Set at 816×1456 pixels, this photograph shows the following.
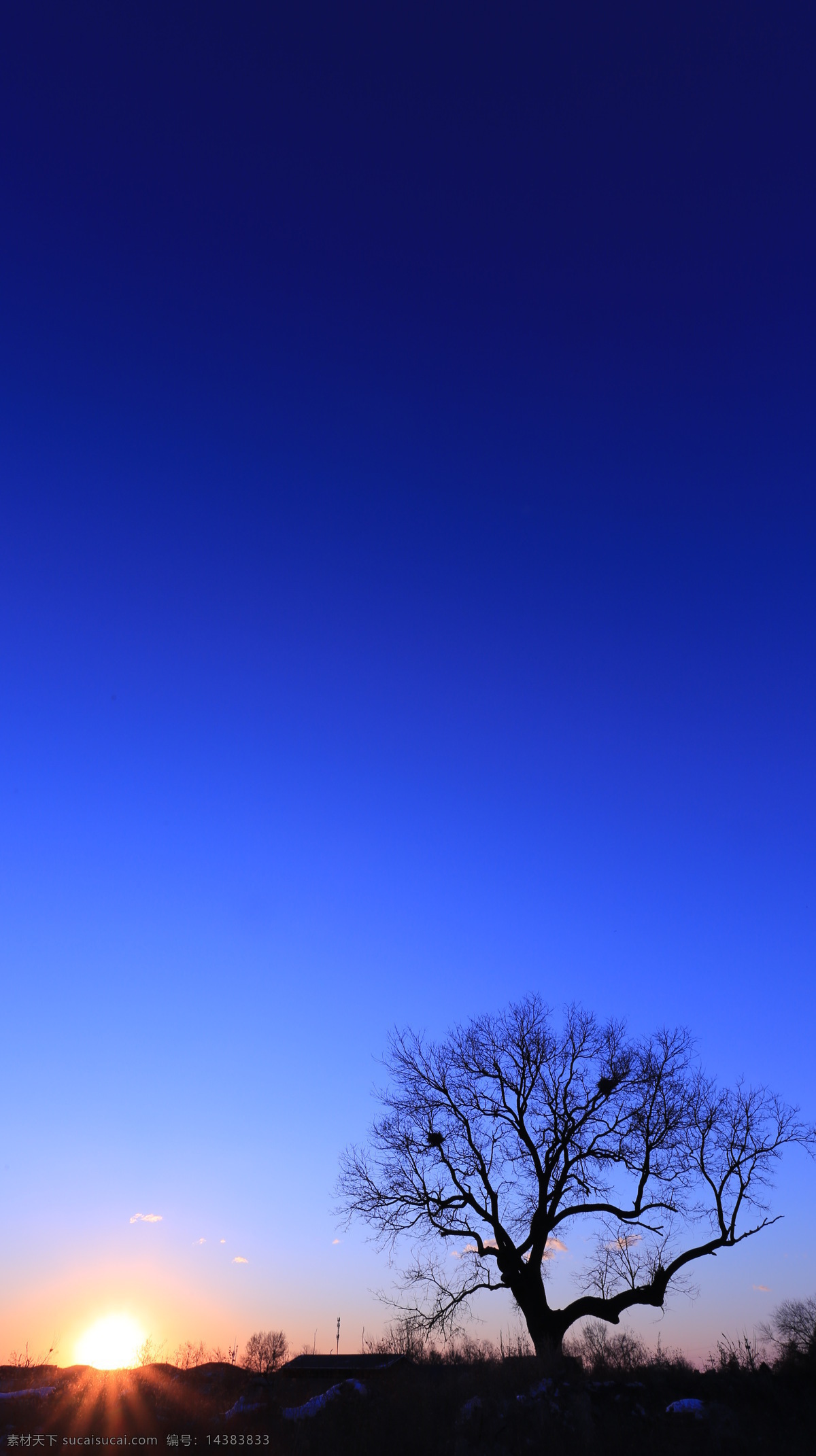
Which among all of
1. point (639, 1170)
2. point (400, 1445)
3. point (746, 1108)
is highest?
point (746, 1108)

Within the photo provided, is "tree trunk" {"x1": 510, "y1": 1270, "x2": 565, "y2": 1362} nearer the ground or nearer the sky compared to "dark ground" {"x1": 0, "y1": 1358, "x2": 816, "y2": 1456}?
nearer the sky

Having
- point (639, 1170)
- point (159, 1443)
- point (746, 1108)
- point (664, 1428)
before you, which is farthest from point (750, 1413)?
point (159, 1443)

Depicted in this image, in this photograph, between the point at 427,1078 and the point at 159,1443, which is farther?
the point at 427,1078

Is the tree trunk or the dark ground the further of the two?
the tree trunk

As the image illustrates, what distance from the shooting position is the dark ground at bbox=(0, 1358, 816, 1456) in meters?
15.2

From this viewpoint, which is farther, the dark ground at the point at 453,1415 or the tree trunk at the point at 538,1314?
the tree trunk at the point at 538,1314

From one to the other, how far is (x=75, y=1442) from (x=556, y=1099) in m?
14.8

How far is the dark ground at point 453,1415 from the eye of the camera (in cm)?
1522

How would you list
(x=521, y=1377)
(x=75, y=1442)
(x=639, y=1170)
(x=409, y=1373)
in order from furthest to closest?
(x=639, y=1170) → (x=409, y=1373) → (x=521, y=1377) → (x=75, y=1442)

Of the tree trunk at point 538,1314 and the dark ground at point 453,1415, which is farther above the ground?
the tree trunk at point 538,1314

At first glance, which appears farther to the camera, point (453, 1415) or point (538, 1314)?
point (538, 1314)

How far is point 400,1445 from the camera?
15438 millimetres

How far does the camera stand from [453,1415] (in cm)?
1691

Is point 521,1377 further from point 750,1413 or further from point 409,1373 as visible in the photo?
point 750,1413
